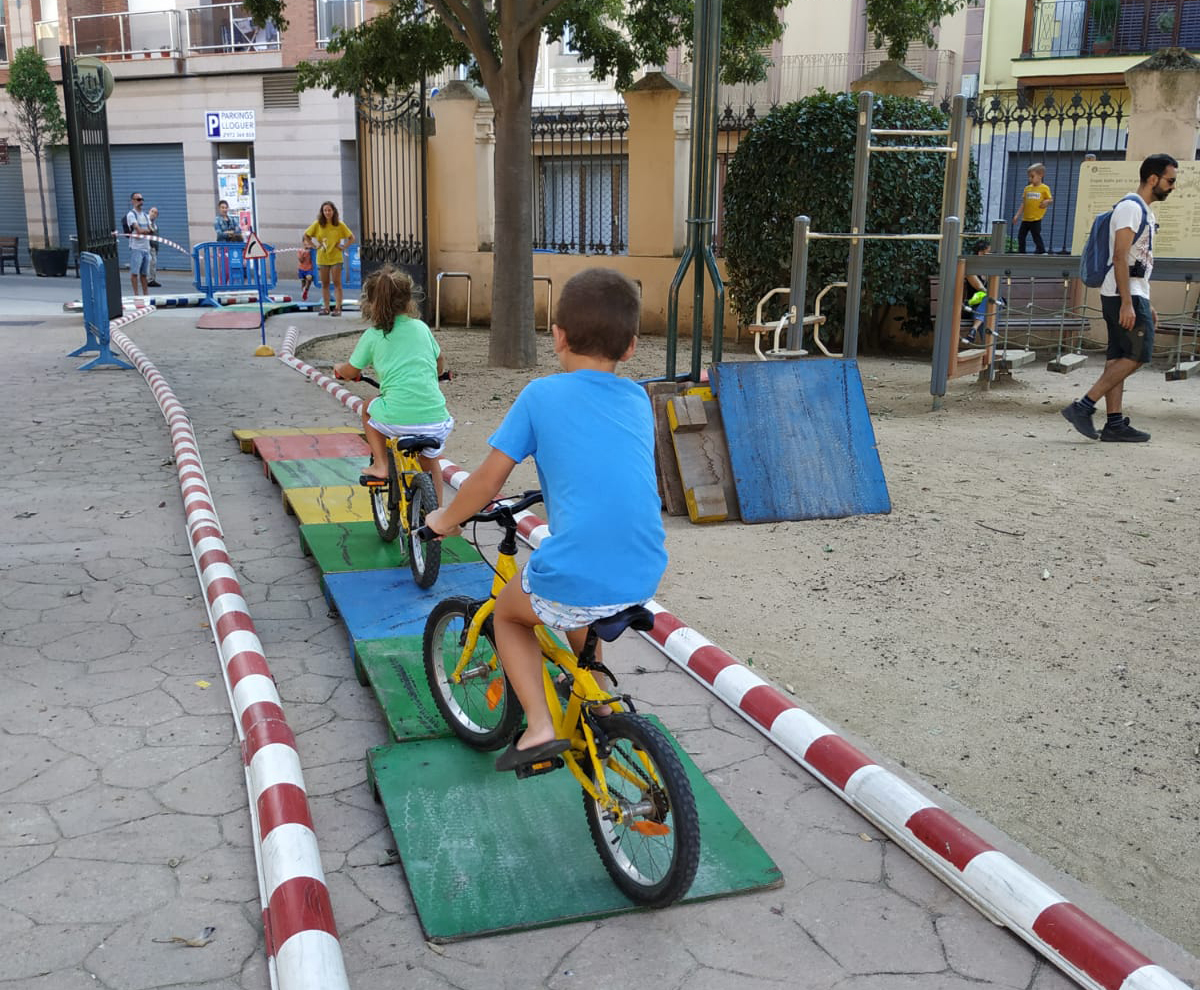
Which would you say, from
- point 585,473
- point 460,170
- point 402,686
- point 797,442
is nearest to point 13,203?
point 460,170

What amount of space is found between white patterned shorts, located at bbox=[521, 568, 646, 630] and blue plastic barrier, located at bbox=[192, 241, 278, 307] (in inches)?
783

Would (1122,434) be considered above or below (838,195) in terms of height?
below

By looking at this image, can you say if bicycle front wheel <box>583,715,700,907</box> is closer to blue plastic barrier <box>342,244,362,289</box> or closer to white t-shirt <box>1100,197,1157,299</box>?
white t-shirt <box>1100,197,1157,299</box>

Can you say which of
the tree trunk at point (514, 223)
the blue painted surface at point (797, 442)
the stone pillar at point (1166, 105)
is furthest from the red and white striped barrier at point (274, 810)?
the stone pillar at point (1166, 105)

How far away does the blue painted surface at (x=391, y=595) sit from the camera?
5012 mm

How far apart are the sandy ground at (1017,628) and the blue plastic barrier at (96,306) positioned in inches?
228

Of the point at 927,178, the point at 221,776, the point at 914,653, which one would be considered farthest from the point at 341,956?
the point at 927,178

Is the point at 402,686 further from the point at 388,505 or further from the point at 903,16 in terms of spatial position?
the point at 903,16

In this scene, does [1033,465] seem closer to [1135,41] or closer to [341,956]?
[341,956]

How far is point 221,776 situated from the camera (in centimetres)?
393

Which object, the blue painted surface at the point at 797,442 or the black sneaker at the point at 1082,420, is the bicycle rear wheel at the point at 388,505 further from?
the black sneaker at the point at 1082,420

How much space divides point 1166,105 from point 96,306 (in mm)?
12452

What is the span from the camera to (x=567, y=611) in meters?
3.25

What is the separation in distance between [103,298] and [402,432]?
331 inches
